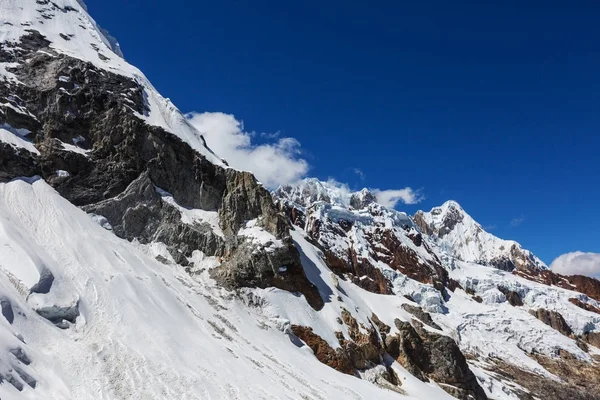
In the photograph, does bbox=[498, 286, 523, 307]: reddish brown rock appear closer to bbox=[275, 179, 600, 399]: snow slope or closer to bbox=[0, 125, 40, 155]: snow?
bbox=[275, 179, 600, 399]: snow slope

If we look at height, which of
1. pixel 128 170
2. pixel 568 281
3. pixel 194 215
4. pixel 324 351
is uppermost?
pixel 568 281

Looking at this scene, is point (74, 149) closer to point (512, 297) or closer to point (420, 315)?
point (420, 315)

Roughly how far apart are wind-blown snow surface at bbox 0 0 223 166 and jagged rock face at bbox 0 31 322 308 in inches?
82.1

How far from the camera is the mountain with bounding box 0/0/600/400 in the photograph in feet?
101

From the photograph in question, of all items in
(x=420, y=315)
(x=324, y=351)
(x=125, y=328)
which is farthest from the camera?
(x=420, y=315)

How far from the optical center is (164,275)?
157ft

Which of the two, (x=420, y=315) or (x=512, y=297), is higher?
(x=512, y=297)

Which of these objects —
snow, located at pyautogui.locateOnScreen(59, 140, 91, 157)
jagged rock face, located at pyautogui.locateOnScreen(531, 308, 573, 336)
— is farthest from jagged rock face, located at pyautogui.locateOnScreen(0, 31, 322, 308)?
jagged rock face, located at pyautogui.locateOnScreen(531, 308, 573, 336)

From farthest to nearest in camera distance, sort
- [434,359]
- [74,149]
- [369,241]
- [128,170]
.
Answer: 1. [369,241]
2. [434,359]
3. [128,170]
4. [74,149]

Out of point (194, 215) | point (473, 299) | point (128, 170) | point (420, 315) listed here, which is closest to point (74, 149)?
point (128, 170)

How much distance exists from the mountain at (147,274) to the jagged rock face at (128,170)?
0.20 m

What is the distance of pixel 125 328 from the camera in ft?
112

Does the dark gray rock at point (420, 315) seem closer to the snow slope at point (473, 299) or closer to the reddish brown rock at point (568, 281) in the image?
the snow slope at point (473, 299)

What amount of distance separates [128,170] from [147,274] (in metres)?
18.3
